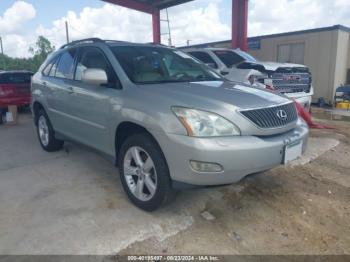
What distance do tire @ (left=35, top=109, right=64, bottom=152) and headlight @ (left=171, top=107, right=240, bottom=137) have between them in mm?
3133

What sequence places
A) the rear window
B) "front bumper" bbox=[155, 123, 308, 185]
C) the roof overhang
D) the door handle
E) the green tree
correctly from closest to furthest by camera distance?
"front bumper" bbox=[155, 123, 308, 185] → the door handle → the rear window → the roof overhang → the green tree

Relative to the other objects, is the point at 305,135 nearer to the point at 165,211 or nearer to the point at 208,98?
the point at 208,98

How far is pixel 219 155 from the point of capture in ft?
8.20

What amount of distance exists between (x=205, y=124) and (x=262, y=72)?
4.58m

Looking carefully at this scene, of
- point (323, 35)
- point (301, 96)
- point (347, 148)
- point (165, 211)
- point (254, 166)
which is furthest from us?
point (323, 35)

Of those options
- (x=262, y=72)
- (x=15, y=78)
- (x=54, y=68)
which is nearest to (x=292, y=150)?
(x=54, y=68)

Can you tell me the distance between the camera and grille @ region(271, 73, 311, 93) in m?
6.76

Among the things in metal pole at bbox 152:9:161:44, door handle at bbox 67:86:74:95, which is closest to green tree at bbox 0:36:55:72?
metal pole at bbox 152:9:161:44

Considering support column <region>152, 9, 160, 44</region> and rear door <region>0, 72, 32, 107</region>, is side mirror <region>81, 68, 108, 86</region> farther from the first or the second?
support column <region>152, 9, 160, 44</region>

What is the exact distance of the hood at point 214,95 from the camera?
8.97 ft

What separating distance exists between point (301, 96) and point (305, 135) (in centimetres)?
409

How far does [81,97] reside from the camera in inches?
150

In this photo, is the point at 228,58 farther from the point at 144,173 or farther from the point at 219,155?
the point at 219,155

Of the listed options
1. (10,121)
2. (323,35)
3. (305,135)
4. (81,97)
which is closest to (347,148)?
(305,135)
